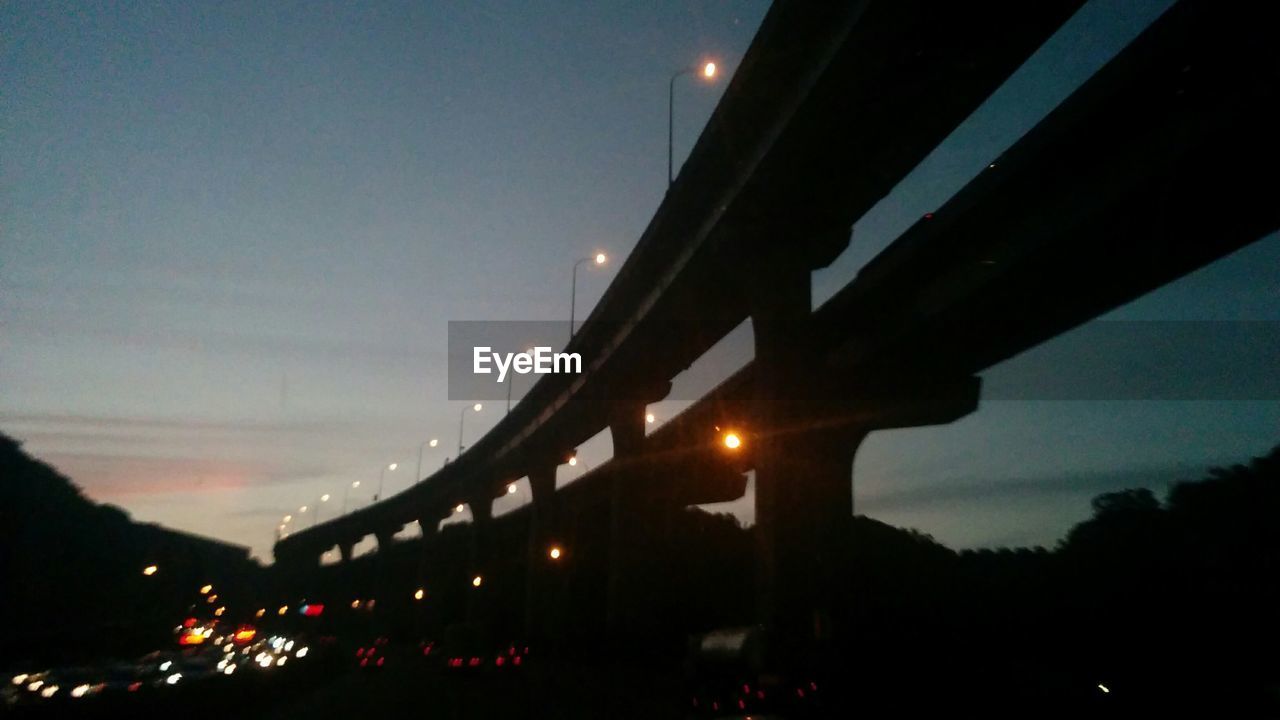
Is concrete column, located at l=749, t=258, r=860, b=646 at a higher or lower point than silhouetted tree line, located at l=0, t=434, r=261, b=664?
higher

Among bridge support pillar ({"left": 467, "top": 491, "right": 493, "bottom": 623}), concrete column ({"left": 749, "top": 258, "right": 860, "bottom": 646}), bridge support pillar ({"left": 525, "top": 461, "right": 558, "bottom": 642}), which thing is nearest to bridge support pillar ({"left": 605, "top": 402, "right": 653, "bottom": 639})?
bridge support pillar ({"left": 525, "top": 461, "right": 558, "bottom": 642})

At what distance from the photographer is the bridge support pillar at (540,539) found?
68.7 metres

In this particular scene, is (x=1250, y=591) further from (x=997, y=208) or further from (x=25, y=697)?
(x=25, y=697)

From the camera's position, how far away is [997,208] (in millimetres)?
23766

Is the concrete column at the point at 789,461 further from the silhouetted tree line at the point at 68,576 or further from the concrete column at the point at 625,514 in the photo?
the silhouetted tree line at the point at 68,576

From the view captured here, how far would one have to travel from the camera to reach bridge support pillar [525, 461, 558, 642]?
2704 inches

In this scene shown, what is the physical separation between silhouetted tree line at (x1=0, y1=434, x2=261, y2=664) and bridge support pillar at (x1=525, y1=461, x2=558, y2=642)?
21.8 metres

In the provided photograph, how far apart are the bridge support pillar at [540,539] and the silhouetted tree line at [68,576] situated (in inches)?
858

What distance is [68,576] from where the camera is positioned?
204 feet

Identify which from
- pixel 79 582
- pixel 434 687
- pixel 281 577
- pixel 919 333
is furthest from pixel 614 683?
pixel 281 577

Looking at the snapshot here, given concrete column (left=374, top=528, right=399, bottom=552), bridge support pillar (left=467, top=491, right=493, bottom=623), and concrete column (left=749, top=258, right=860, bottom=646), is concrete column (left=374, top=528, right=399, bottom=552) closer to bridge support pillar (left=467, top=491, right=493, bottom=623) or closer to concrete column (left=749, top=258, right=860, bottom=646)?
bridge support pillar (left=467, top=491, right=493, bottom=623)

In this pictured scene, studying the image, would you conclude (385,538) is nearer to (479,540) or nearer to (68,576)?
(479,540)

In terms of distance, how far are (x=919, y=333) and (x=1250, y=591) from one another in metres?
10.8

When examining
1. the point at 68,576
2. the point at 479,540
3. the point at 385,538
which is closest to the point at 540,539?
the point at 479,540
